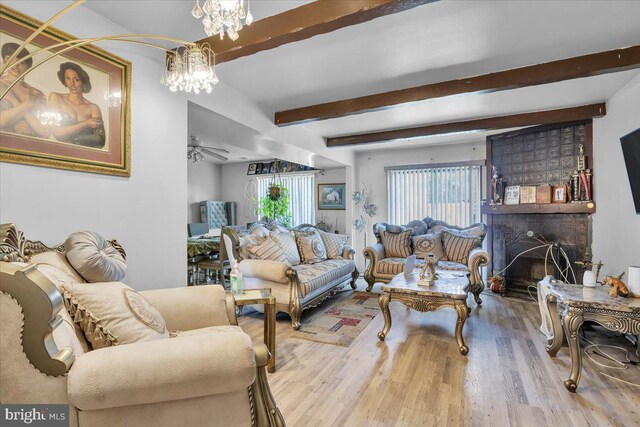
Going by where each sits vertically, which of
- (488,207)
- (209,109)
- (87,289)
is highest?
(209,109)

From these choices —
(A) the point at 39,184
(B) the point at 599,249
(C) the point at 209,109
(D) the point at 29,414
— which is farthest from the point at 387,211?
(D) the point at 29,414

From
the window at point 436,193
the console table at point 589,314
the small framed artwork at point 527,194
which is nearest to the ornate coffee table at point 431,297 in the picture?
the console table at point 589,314

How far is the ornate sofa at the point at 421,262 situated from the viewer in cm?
379

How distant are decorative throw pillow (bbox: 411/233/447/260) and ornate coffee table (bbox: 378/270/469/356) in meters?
1.51

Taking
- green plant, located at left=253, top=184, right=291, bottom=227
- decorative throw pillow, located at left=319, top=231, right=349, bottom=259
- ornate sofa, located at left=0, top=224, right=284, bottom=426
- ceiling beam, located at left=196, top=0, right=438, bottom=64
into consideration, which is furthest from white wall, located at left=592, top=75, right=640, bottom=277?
green plant, located at left=253, top=184, right=291, bottom=227

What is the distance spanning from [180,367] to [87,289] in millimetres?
596

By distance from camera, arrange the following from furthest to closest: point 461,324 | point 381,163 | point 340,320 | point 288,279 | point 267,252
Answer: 1. point 381,163
2. point 267,252
3. point 340,320
4. point 288,279
5. point 461,324

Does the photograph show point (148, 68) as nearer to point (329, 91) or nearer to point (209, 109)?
point (209, 109)

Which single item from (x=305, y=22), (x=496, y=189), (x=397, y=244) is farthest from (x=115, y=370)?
(x=496, y=189)

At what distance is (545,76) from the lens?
2.58 m

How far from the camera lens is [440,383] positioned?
2121 mm

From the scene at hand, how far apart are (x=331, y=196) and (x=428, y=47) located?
4165mm

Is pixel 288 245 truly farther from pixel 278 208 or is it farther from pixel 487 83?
pixel 487 83

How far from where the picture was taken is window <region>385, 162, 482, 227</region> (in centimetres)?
516
